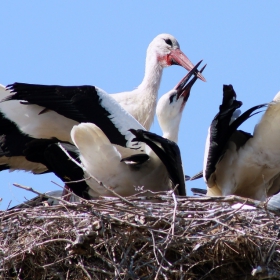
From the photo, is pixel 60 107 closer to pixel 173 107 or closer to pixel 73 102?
pixel 73 102

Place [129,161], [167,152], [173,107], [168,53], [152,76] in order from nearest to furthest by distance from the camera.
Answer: [167,152] → [129,161] → [173,107] → [152,76] → [168,53]

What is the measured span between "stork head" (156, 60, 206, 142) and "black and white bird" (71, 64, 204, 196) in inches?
21.4

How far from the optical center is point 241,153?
29.6 feet

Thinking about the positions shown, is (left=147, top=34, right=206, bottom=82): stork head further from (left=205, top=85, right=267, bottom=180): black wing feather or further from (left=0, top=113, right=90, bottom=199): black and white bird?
(left=205, top=85, right=267, bottom=180): black wing feather

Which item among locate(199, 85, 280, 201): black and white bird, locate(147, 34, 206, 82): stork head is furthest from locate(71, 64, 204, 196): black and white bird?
locate(147, 34, 206, 82): stork head

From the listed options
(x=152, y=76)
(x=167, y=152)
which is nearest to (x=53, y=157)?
(x=167, y=152)

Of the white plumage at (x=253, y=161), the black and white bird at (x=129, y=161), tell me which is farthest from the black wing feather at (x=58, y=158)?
the white plumage at (x=253, y=161)

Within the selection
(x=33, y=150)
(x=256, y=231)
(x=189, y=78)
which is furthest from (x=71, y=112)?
(x=256, y=231)

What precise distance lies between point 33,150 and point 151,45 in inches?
123

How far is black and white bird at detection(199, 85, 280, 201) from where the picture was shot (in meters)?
8.73

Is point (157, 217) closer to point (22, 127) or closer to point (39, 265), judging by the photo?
point (39, 265)

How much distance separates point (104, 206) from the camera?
7.82 meters

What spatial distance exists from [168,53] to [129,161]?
2924mm

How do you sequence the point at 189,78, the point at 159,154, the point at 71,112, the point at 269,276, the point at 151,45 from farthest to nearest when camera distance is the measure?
1. the point at 151,45
2. the point at 189,78
3. the point at 71,112
4. the point at 159,154
5. the point at 269,276
